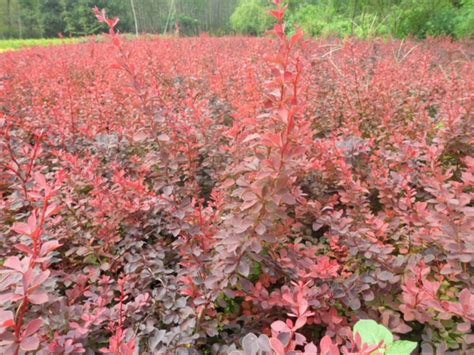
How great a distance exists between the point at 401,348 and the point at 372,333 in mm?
100

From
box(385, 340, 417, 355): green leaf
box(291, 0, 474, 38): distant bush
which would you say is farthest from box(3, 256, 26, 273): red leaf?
box(291, 0, 474, 38): distant bush

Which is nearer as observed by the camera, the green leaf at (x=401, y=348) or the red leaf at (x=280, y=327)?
the red leaf at (x=280, y=327)

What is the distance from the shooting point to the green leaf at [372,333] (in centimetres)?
105

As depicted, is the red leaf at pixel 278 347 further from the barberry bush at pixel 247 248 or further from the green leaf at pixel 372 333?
the green leaf at pixel 372 333

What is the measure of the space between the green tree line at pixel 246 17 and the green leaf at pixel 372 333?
3.62 ft

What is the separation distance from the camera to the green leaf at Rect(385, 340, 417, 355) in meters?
1.06

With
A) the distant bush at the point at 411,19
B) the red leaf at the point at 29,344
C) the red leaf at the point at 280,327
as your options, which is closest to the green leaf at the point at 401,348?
the red leaf at the point at 280,327

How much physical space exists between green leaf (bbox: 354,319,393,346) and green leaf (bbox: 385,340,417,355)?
1.4 inches

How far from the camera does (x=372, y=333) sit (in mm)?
1082

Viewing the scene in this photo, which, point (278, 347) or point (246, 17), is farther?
point (246, 17)

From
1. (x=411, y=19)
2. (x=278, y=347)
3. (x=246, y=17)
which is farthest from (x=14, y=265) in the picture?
(x=246, y=17)

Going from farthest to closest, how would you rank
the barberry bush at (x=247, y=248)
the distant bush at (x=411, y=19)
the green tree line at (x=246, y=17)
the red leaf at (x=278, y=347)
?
1. the green tree line at (x=246, y=17)
2. the distant bush at (x=411, y=19)
3. the barberry bush at (x=247, y=248)
4. the red leaf at (x=278, y=347)

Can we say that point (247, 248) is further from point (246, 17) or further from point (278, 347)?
point (246, 17)

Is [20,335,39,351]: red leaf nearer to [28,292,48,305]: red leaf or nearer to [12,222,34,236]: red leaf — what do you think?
[28,292,48,305]: red leaf
